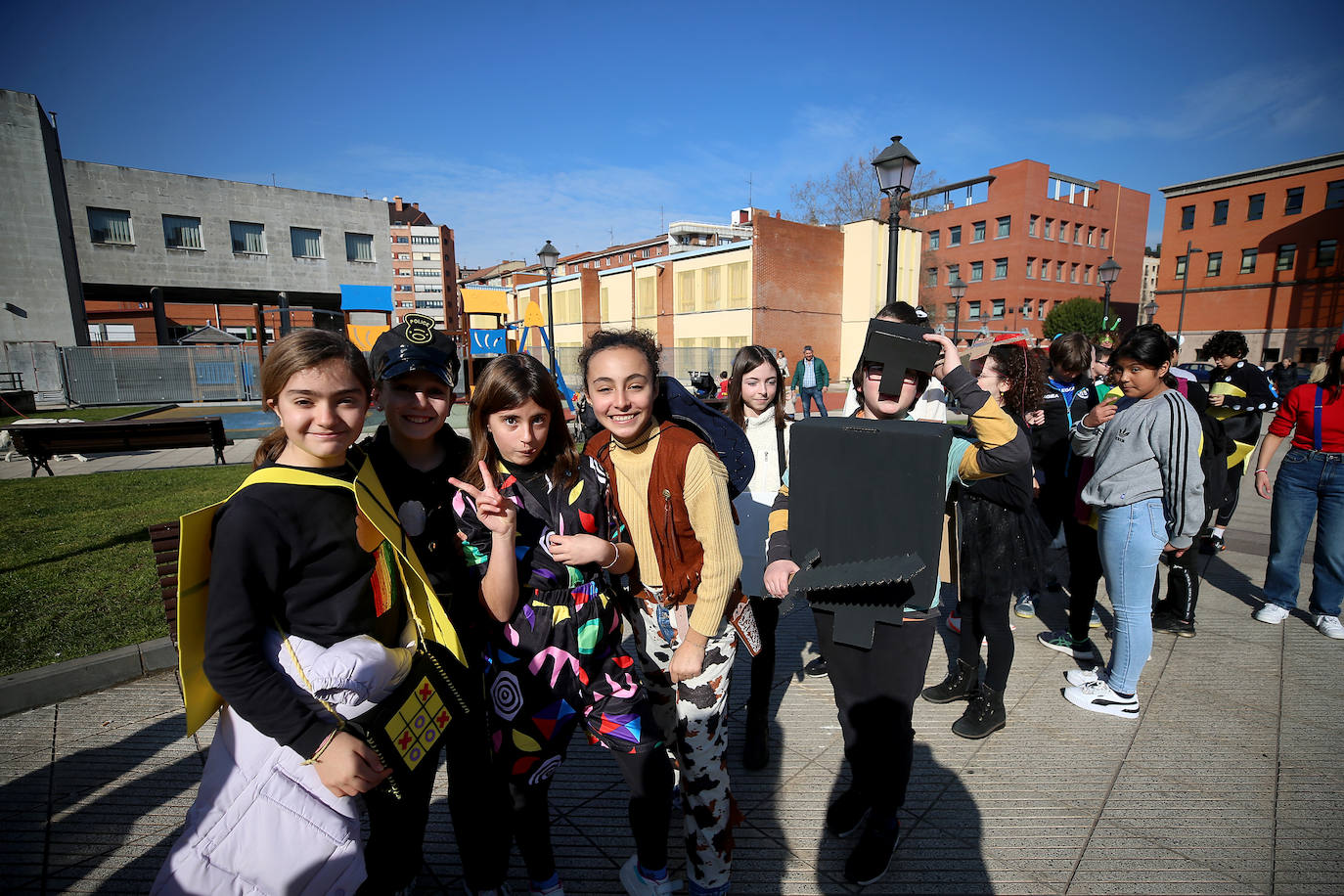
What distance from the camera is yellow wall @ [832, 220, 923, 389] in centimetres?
3369

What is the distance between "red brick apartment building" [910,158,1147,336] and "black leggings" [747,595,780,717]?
4747 centimetres

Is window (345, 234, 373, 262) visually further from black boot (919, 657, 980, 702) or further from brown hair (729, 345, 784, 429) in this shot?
black boot (919, 657, 980, 702)

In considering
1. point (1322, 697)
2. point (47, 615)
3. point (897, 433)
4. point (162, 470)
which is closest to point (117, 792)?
point (47, 615)

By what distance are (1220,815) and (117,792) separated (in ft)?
15.9

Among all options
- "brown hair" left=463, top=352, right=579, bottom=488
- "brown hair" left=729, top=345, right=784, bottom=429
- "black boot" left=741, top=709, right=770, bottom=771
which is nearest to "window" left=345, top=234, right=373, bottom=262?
"brown hair" left=729, top=345, right=784, bottom=429

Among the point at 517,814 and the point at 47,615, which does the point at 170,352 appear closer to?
the point at 47,615

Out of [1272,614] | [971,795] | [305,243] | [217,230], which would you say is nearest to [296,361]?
[971,795]

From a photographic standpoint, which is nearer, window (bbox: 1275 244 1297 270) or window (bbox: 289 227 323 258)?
window (bbox: 289 227 323 258)

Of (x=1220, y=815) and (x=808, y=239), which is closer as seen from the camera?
(x=1220, y=815)

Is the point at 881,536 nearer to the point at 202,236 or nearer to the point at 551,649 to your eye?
the point at 551,649

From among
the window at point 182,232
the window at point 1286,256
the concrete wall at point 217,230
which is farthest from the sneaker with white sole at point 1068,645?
the window at point 1286,256

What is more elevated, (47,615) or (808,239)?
(808,239)

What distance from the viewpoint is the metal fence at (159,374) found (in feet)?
68.7

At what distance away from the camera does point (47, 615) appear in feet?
14.0
